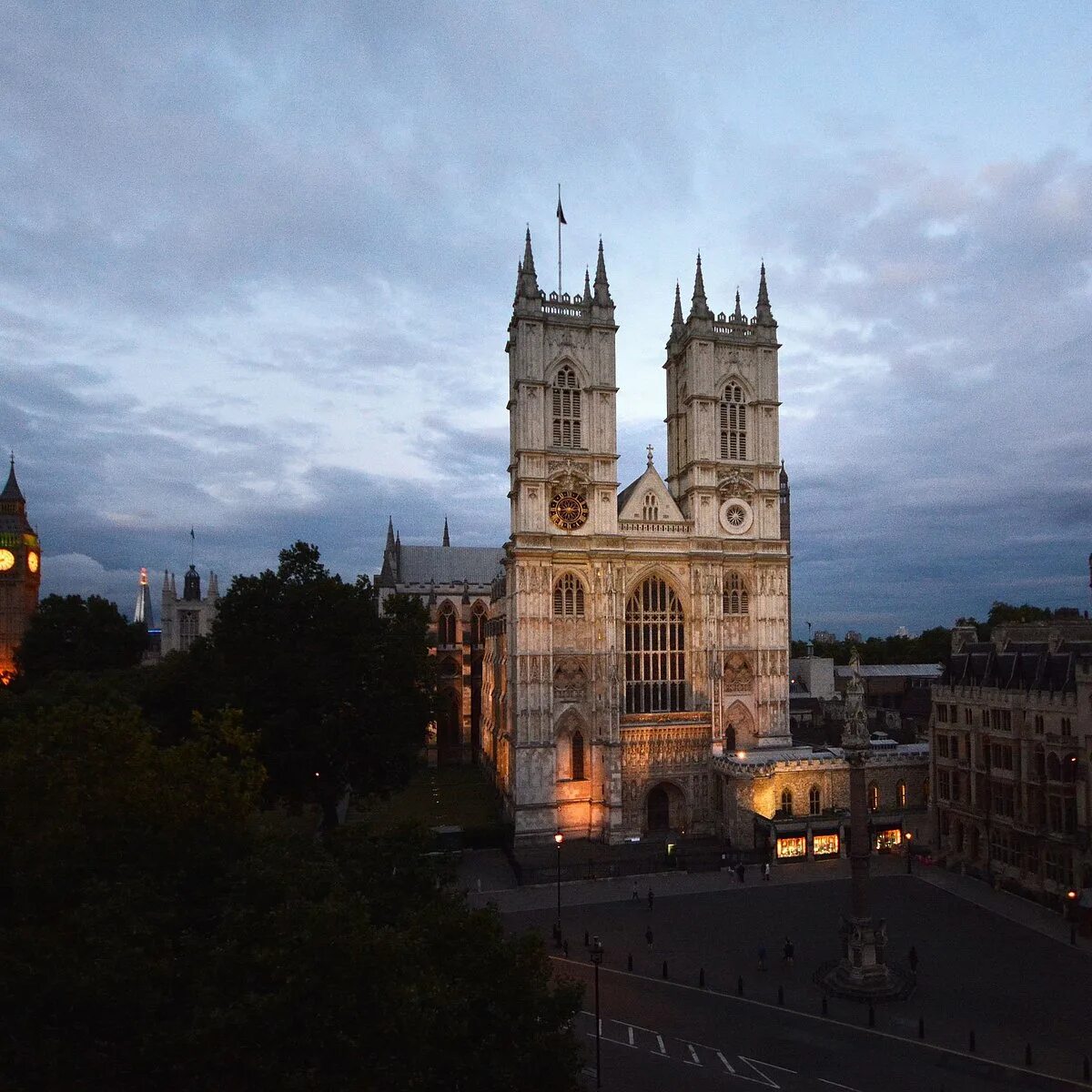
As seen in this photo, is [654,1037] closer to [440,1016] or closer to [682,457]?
[440,1016]

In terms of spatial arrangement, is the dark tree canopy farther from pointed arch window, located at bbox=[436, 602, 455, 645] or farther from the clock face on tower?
pointed arch window, located at bbox=[436, 602, 455, 645]

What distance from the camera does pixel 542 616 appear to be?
54.2 meters

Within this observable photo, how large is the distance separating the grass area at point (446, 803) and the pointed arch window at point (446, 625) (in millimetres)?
14620

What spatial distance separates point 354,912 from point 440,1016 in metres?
2.31

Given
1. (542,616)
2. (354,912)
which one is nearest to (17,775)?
(354,912)

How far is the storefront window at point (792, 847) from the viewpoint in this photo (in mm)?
49303

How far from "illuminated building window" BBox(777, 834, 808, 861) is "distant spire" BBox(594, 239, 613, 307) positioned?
36.3 meters

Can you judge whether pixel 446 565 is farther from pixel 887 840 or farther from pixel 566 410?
pixel 887 840

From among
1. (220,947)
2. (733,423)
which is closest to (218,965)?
(220,947)

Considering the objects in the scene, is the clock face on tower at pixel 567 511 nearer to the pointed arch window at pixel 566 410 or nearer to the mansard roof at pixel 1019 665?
the pointed arch window at pixel 566 410

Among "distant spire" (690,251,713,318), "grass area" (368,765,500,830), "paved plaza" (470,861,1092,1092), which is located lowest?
"paved plaza" (470,861,1092,1092)

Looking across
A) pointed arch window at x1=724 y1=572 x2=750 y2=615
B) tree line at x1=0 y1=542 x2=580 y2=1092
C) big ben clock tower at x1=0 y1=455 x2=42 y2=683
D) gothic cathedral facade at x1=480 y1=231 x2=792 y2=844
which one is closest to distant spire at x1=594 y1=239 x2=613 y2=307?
gothic cathedral facade at x1=480 y1=231 x2=792 y2=844

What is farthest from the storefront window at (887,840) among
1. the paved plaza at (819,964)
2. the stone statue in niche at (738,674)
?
the stone statue in niche at (738,674)

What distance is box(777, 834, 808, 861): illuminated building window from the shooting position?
1941 inches
